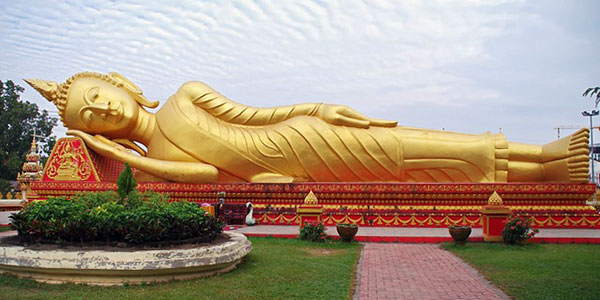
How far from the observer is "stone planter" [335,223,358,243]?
30.6 ft

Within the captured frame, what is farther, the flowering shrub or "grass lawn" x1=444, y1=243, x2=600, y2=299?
the flowering shrub

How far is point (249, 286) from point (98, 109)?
31.1ft

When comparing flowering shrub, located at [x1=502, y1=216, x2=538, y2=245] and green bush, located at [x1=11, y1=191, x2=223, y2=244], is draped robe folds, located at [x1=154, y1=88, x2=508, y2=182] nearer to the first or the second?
flowering shrub, located at [x1=502, y1=216, x2=538, y2=245]

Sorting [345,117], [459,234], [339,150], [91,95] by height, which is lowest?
[459,234]

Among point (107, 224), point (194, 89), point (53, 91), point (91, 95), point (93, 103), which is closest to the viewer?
point (107, 224)

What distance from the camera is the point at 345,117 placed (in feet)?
42.8

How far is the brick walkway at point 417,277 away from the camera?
5.41 m

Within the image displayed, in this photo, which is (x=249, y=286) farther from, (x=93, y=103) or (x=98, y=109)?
(x=93, y=103)

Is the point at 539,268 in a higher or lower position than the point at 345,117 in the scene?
lower

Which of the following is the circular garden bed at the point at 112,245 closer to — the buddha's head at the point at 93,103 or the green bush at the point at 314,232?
the green bush at the point at 314,232

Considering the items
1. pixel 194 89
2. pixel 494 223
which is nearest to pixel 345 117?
pixel 194 89

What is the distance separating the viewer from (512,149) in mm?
12742

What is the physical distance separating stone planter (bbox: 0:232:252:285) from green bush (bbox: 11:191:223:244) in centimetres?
25

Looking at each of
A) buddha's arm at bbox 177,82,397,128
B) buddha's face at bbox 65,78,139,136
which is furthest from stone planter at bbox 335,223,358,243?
buddha's face at bbox 65,78,139,136
